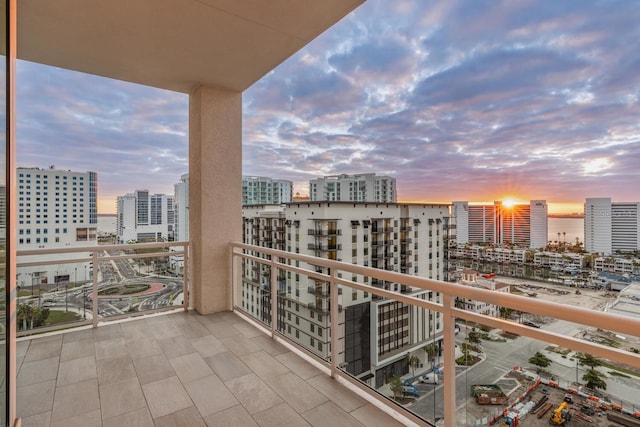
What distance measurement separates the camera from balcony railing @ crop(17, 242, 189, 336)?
3449mm

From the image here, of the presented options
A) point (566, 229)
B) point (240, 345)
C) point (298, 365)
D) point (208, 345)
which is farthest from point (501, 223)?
point (208, 345)

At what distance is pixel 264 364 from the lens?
9.39 feet

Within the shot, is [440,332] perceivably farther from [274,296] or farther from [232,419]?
[274,296]

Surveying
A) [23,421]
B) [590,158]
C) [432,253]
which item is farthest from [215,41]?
[590,158]

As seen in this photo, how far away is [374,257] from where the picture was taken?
193 inches

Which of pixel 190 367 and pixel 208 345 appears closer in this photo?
pixel 190 367

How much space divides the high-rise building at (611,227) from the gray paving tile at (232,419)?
3.31 meters

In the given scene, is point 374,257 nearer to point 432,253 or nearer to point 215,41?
point 432,253

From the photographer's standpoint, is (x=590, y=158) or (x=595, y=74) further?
(x=590, y=158)

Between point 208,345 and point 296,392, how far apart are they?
1.37 meters

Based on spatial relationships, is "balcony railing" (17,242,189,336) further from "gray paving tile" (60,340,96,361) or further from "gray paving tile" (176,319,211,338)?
"gray paving tile" (176,319,211,338)

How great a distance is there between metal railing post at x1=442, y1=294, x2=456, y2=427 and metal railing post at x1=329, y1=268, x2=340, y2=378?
1003mm

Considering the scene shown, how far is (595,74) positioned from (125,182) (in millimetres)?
7044

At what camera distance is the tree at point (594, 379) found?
1153 mm
